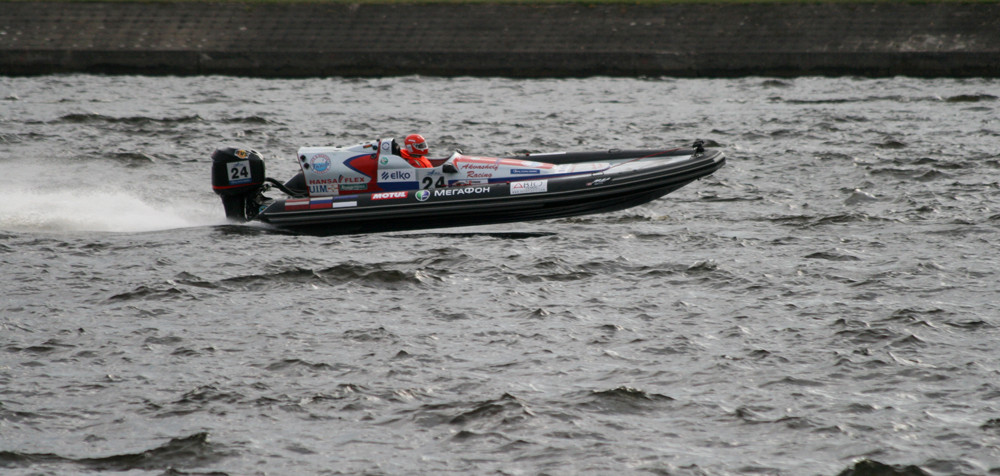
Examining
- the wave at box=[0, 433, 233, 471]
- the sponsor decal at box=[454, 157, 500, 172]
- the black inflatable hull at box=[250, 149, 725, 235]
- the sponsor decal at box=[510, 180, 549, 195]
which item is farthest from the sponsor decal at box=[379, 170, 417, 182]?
the wave at box=[0, 433, 233, 471]

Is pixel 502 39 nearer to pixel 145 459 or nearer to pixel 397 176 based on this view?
pixel 397 176

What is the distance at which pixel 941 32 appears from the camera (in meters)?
29.0

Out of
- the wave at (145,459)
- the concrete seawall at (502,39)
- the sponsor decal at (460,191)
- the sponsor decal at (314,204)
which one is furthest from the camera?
the concrete seawall at (502,39)

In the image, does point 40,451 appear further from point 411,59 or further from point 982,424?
point 411,59

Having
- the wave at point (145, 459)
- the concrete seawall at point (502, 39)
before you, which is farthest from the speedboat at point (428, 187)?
the concrete seawall at point (502, 39)

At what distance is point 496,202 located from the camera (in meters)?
12.8

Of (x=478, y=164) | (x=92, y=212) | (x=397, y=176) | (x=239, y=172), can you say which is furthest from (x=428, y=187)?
(x=92, y=212)

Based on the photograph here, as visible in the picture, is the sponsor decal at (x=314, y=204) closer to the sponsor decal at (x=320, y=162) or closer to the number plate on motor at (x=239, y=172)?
the sponsor decal at (x=320, y=162)

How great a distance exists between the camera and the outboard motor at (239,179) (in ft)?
43.7

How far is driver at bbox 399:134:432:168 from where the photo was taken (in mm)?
13203

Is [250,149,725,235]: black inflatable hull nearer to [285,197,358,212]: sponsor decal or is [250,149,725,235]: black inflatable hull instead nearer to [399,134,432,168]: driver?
[285,197,358,212]: sponsor decal

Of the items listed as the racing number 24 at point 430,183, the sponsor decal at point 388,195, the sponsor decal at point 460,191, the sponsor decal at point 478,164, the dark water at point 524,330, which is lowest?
the dark water at point 524,330

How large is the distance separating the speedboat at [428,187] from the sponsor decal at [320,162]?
0.04 feet

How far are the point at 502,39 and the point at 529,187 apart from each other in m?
19.5
